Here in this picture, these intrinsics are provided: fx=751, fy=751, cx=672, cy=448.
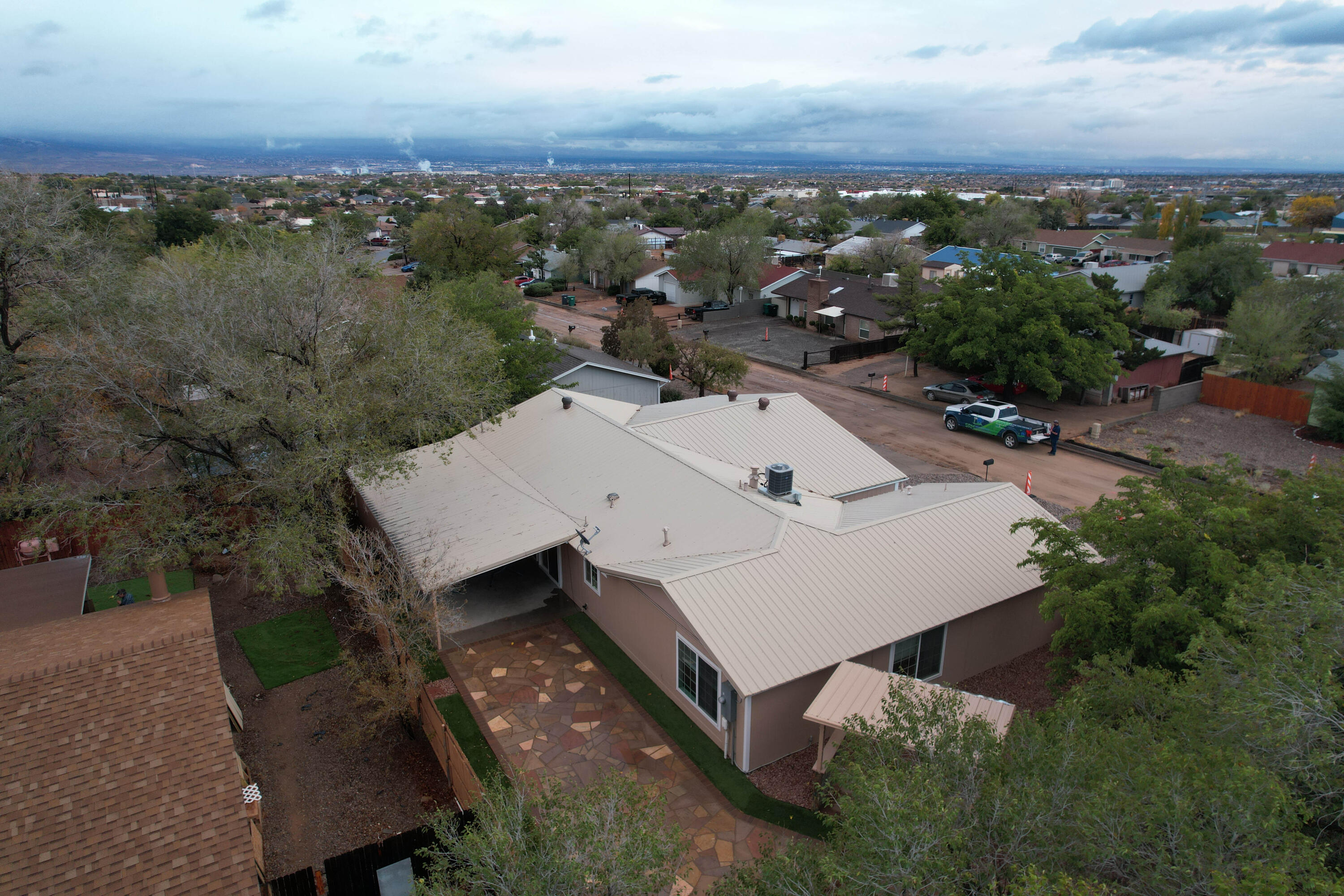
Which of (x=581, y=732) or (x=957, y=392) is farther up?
(x=957, y=392)

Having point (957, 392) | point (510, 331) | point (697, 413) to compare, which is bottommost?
point (957, 392)

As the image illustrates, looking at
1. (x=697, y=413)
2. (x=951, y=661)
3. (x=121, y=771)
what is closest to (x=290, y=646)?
(x=121, y=771)

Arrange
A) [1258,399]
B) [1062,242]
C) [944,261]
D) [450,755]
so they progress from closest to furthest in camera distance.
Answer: [450,755]
[1258,399]
[944,261]
[1062,242]

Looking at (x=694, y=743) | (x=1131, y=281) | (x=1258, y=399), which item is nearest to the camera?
(x=694, y=743)

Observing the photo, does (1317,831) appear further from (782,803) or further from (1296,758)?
(782,803)

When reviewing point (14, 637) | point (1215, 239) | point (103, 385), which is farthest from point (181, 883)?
point (1215, 239)

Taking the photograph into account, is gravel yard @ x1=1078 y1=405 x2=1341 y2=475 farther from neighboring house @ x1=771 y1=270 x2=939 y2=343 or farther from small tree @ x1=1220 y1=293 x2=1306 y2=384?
neighboring house @ x1=771 y1=270 x2=939 y2=343

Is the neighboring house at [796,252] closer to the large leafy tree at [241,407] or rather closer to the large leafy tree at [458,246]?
the large leafy tree at [458,246]

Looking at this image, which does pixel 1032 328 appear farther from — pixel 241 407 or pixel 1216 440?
pixel 241 407
